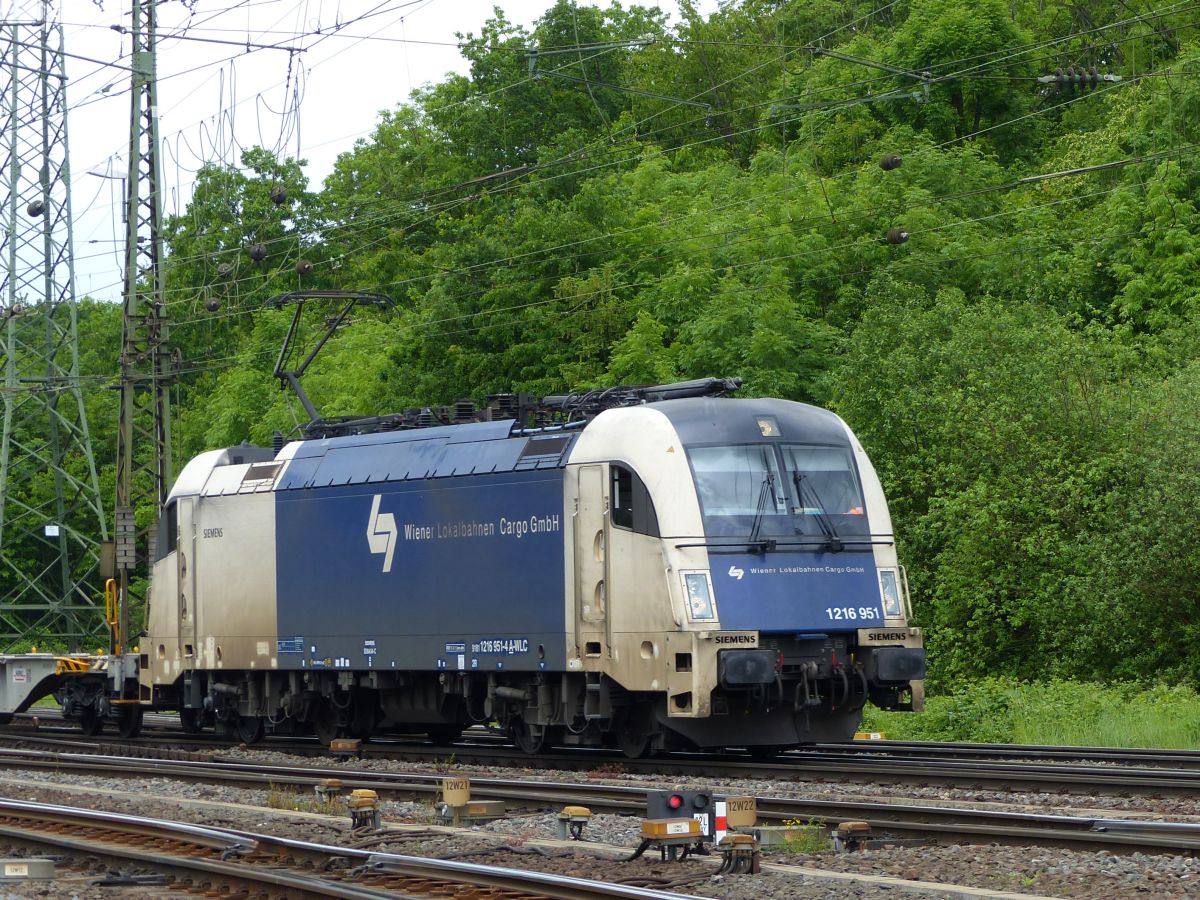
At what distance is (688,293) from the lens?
119ft

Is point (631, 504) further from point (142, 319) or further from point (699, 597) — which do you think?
point (142, 319)

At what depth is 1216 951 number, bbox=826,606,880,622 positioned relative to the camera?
17.2 meters

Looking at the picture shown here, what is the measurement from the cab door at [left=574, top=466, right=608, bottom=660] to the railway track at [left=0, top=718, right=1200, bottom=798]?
50.4 inches

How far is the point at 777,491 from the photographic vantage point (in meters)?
17.5

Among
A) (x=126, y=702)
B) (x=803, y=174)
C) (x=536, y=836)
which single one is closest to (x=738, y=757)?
(x=536, y=836)

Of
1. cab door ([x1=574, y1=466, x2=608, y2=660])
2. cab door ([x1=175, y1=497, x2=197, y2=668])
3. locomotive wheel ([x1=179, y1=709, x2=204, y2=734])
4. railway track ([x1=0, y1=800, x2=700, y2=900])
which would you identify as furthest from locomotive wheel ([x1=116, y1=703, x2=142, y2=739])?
railway track ([x1=0, y1=800, x2=700, y2=900])

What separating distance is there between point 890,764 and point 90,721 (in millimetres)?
15486

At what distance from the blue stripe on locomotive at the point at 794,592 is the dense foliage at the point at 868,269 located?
760 cm

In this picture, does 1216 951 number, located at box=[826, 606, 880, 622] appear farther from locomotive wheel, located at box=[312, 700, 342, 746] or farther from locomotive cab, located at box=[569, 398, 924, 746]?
locomotive wheel, located at box=[312, 700, 342, 746]

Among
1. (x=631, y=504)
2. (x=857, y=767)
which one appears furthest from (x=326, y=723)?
(x=857, y=767)

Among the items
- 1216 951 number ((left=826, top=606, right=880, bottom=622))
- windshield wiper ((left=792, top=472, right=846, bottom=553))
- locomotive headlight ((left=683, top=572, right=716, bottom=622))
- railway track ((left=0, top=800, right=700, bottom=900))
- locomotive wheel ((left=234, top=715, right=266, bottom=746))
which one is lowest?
railway track ((left=0, top=800, right=700, bottom=900))

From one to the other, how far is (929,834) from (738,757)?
6896 millimetres

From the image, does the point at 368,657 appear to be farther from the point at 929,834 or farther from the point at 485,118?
the point at 485,118

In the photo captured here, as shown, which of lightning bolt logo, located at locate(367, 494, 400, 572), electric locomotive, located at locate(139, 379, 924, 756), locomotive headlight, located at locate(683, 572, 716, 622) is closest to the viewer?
locomotive headlight, located at locate(683, 572, 716, 622)
